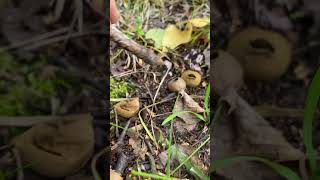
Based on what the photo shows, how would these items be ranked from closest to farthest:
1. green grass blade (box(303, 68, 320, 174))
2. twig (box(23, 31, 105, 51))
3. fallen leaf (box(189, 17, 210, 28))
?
green grass blade (box(303, 68, 320, 174))
fallen leaf (box(189, 17, 210, 28))
twig (box(23, 31, 105, 51))

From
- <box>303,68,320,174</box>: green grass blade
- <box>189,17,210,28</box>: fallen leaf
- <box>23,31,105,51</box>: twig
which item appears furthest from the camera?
<box>23,31,105,51</box>: twig

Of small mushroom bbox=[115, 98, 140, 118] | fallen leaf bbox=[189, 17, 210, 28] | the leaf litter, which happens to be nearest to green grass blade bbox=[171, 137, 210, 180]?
the leaf litter

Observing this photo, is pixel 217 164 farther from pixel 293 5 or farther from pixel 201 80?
pixel 293 5

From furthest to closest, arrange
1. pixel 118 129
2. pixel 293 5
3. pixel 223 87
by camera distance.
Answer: pixel 293 5, pixel 223 87, pixel 118 129

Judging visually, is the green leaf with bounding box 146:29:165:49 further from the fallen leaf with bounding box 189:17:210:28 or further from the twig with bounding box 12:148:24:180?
the twig with bounding box 12:148:24:180

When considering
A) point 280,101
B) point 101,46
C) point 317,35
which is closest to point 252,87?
point 280,101

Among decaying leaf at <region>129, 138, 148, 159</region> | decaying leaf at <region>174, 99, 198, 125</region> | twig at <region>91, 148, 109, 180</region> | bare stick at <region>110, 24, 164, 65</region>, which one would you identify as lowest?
twig at <region>91, 148, 109, 180</region>

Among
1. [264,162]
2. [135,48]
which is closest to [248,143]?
[264,162]

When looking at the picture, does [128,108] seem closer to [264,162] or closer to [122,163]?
[122,163]
